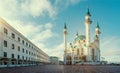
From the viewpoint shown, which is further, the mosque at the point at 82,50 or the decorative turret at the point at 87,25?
the mosque at the point at 82,50

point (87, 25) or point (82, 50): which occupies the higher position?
point (87, 25)

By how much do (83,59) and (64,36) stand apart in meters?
23.7

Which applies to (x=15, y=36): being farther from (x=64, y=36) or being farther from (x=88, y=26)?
(x=64, y=36)

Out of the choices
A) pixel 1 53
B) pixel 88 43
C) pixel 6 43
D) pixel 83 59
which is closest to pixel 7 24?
pixel 6 43

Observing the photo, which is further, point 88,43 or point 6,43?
point 88,43

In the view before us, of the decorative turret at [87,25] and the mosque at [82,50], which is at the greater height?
the decorative turret at [87,25]

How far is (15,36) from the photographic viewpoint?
180 ft

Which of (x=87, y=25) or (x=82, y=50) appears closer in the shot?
(x=87, y=25)

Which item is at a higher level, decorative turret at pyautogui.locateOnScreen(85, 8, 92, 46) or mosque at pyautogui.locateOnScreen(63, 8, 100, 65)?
decorative turret at pyautogui.locateOnScreen(85, 8, 92, 46)

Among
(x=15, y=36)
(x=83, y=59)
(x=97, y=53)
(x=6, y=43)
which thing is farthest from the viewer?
(x=97, y=53)

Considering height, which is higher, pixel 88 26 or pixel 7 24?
pixel 88 26

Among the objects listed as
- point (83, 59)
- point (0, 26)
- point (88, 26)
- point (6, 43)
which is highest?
point (88, 26)

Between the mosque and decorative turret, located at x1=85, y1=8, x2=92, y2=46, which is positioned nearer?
decorative turret, located at x1=85, y1=8, x2=92, y2=46

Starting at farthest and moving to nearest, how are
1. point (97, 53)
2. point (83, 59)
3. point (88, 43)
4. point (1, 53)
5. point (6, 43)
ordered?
point (97, 53), point (83, 59), point (88, 43), point (6, 43), point (1, 53)
